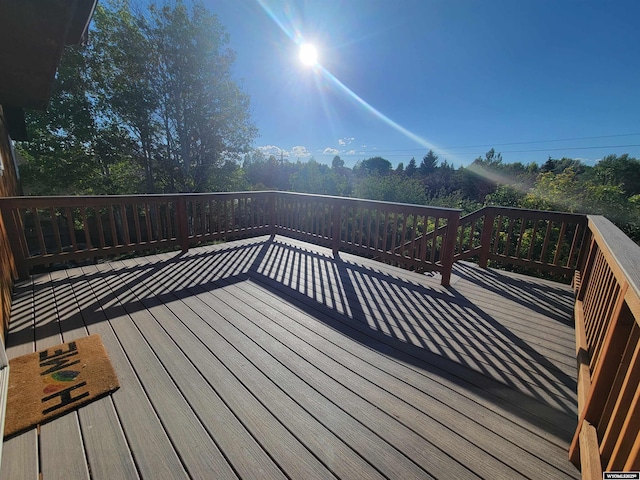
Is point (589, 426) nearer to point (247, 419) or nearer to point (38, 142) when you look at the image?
point (247, 419)

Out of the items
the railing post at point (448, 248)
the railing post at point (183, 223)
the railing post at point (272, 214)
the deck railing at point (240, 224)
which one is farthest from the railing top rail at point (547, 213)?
the railing post at point (183, 223)

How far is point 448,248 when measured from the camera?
120 inches

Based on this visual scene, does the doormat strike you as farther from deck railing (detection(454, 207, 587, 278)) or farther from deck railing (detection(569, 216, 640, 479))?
deck railing (detection(454, 207, 587, 278))

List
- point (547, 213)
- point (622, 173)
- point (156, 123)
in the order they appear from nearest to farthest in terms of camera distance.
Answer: point (547, 213) → point (156, 123) → point (622, 173)

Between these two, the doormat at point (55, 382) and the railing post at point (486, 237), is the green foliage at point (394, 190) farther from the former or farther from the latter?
the doormat at point (55, 382)

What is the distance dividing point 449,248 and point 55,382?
344cm

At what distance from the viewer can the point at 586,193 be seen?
7832 millimetres

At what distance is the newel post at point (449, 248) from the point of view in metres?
2.96

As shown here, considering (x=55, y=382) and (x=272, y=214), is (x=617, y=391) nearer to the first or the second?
(x=55, y=382)

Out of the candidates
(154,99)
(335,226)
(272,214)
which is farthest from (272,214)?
(154,99)

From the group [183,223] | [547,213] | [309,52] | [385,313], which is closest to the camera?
[385,313]

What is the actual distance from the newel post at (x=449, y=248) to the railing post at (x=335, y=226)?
1551 millimetres

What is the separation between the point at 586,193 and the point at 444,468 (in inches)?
403

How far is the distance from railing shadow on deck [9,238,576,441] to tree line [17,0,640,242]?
26.5 feet
